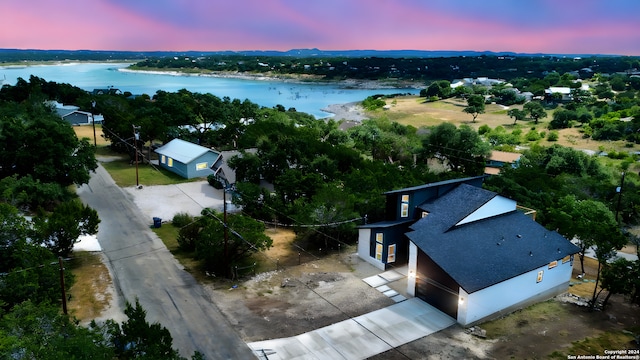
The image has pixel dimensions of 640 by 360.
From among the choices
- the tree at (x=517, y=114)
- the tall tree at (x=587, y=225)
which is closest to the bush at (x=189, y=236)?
the tall tree at (x=587, y=225)

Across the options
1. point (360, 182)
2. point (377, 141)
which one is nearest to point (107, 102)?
point (377, 141)

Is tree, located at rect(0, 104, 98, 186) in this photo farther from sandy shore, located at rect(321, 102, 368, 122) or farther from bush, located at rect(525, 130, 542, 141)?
sandy shore, located at rect(321, 102, 368, 122)

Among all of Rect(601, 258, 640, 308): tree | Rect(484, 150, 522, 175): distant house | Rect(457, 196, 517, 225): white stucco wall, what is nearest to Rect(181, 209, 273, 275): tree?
Rect(457, 196, 517, 225): white stucco wall

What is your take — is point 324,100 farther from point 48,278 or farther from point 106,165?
point 48,278

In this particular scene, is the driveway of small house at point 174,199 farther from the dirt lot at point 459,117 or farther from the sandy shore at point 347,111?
the sandy shore at point 347,111

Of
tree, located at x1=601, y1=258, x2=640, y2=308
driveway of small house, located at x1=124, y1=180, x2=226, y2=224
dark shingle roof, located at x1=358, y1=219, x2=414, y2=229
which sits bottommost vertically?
driveway of small house, located at x1=124, y1=180, x2=226, y2=224

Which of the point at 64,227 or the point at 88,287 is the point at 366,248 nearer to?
the point at 88,287

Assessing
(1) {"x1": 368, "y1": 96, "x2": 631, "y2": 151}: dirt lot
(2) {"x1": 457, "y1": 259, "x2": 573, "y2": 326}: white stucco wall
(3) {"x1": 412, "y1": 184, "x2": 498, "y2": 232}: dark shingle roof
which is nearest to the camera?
(2) {"x1": 457, "y1": 259, "x2": 573, "y2": 326}: white stucco wall
